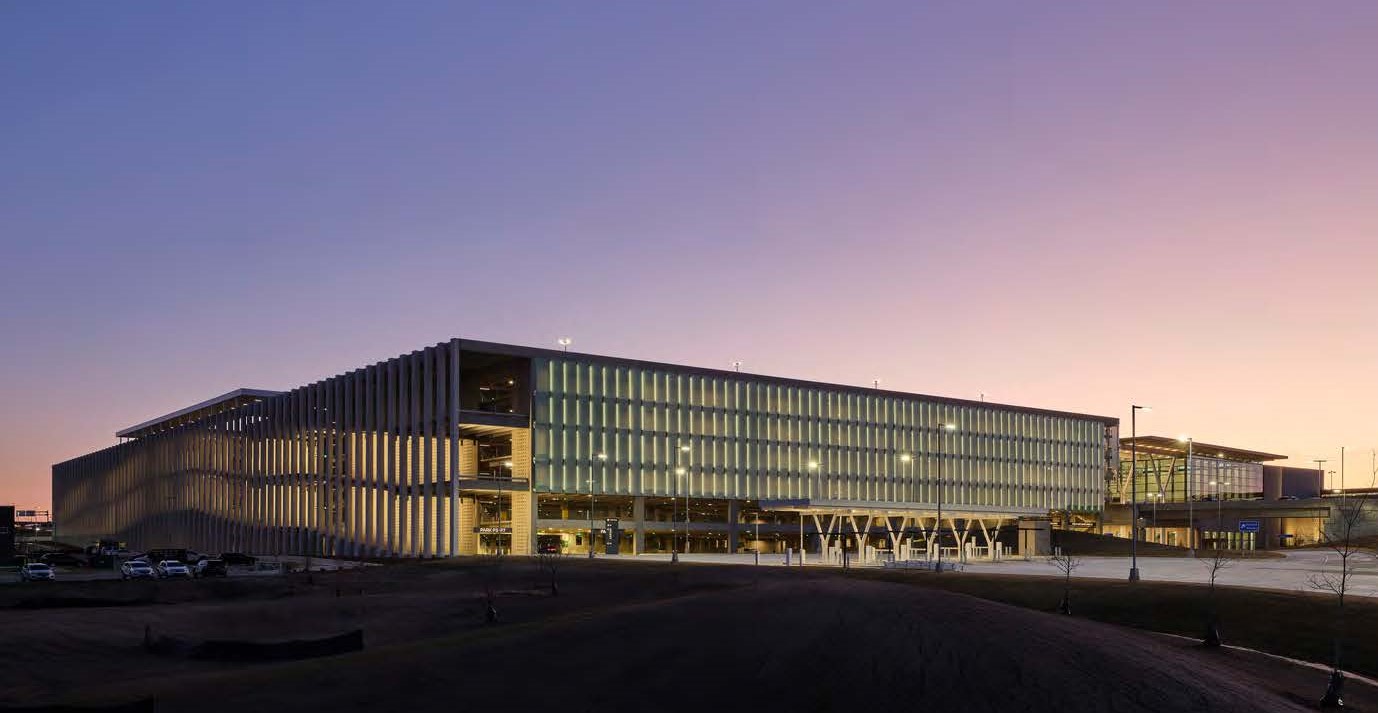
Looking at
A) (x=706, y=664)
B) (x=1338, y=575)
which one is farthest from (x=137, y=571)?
(x=1338, y=575)

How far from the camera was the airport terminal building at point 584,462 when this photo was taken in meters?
118

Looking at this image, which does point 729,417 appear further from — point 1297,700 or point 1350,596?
point 1297,700

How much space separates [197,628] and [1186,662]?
38.9 meters

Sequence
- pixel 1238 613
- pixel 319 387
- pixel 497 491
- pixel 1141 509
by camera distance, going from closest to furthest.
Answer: pixel 1238 613 → pixel 497 491 → pixel 319 387 → pixel 1141 509

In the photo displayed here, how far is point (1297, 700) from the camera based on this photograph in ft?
102

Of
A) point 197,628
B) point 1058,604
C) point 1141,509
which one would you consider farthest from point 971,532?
point 197,628

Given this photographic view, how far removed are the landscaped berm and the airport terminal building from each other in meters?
54.7

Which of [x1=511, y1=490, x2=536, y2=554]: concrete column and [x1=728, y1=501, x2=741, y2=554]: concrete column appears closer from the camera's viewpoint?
[x1=511, y1=490, x2=536, y2=554]: concrete column

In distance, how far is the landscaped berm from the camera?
27.6 m

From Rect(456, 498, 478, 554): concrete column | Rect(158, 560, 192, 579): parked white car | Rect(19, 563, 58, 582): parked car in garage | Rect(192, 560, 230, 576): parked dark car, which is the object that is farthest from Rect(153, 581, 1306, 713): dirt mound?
Rect(456, 498, 478, 554): concrete column

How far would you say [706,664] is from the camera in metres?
30.4

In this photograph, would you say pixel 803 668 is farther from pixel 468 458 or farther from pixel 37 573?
pixel 468 458

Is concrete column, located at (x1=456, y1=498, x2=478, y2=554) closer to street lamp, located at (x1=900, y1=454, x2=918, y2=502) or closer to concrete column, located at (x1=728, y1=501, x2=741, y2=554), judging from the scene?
concrete column, located at (x1=728, y1=501, x2=741, y2=554)

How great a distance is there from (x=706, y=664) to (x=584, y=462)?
95.7m
